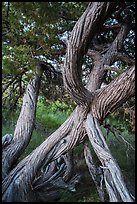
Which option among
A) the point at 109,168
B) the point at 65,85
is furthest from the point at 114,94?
the point at 109,168

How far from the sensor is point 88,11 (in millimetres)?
1858

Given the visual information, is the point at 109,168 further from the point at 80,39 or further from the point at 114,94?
the point at 80,39

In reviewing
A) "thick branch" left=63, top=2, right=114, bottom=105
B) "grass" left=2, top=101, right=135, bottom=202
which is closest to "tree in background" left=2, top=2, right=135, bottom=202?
"thick branch" left=63, top=2, right=114, bottom=105

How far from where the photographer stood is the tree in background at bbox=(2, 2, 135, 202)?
75.0 inches

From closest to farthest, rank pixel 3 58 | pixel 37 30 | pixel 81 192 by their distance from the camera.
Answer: pixel 3 58 → pixel 37 30 → pixel 81 192

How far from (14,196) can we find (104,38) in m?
2.09

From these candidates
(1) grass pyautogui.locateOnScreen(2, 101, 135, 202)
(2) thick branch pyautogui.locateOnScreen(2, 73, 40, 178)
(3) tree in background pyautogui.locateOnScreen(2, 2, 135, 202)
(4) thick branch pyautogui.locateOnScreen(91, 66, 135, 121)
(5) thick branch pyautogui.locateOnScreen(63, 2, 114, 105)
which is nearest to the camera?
(5) thick branch pyautogui.locateOnScreen(63, 2, 114, 105)

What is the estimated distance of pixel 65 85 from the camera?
223 centimetres

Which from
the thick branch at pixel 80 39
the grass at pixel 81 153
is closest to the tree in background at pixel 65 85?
the thick branch at pixel 80 39

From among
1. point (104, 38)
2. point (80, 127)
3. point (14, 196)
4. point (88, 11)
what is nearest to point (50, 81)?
point (104, 38)

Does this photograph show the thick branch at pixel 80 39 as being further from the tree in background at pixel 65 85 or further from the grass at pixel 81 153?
the grass at pixel 81 153

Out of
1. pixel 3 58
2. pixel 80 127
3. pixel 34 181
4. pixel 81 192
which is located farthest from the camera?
pixel 81 192

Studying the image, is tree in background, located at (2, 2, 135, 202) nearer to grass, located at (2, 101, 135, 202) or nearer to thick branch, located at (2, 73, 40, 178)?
thick branch, located at (2, 73, 40, 178)

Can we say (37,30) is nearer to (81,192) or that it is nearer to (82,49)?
(82,49)
